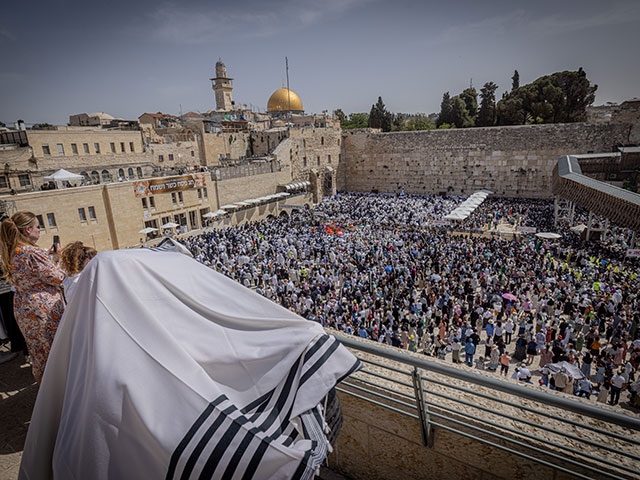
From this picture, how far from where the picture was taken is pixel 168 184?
21531 mm

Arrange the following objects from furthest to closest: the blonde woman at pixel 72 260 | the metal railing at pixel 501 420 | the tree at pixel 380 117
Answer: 1. the tree at pixel 380 117
2. the blonde woman at pixel 72 260
3. the metal railing at pixel 501 420

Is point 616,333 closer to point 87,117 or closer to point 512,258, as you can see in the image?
point 512,258

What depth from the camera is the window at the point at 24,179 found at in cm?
2036

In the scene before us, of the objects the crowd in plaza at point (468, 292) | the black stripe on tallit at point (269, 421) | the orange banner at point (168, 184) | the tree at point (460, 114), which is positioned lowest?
the crowd in plaza at point (468, 292)

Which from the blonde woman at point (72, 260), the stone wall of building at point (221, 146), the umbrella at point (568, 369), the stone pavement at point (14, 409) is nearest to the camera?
the stone pavement at point (14, 409)

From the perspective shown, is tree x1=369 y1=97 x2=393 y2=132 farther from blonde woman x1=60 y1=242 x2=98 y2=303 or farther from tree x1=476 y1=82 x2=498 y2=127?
blonde woman x1=60 y1=242 x2=98 y2=303

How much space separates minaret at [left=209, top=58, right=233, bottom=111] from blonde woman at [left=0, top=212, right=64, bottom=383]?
55343 mm

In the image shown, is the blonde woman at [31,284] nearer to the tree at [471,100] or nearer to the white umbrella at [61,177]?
the white umbrella at [61,177]

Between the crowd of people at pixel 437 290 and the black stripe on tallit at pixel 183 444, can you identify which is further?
the crowd of people at pixel 437 290

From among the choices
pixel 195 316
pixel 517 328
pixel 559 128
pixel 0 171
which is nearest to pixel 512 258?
pixel 517 328

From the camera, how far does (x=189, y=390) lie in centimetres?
99

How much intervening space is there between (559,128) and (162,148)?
106ft

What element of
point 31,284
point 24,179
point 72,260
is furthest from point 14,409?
point 24,179

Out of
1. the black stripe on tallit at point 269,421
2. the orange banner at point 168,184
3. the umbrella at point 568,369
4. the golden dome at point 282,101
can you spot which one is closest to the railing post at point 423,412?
the black stripe on tallit at point 269,421
